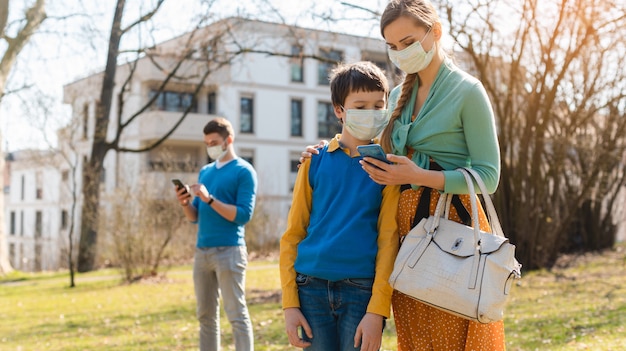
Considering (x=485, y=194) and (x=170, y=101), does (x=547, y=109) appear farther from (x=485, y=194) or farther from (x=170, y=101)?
(x=170, y=101)

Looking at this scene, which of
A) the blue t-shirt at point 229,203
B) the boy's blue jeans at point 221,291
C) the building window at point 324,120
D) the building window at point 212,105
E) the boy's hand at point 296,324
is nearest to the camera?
the boy's hand at point 296,324

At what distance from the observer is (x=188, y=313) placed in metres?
11.1

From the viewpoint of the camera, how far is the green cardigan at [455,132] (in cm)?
264

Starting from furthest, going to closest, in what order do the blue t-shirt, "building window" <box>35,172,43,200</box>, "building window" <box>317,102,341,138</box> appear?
1. "building window" <box>35,172,43,200</box>
2. "building window" <box>317,102,341,138</box>
3. the blue t-shirt

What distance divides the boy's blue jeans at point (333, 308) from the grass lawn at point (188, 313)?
4.53 m

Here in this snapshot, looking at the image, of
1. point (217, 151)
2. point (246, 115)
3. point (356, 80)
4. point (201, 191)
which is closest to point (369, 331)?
point (356, 80)

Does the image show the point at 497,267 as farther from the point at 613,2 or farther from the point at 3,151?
the point at 3,151

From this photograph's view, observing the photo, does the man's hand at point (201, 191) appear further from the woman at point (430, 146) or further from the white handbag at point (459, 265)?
the white handbag at point (459, 265)

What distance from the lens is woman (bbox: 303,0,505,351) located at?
2621 mm

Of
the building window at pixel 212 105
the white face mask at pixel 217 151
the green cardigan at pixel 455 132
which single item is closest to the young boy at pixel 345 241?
the green cardigan at pixel 455 132

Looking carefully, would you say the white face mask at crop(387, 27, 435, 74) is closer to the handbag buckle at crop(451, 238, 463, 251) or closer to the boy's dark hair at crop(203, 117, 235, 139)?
the handbag buckle at crop(451, 238, 463, 251)

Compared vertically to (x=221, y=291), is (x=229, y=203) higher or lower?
higher

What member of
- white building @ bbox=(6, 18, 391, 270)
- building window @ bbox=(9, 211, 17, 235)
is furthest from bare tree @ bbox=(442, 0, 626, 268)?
building window @ bbox=(9, 211, 17, 235)

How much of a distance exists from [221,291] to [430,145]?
330cm
